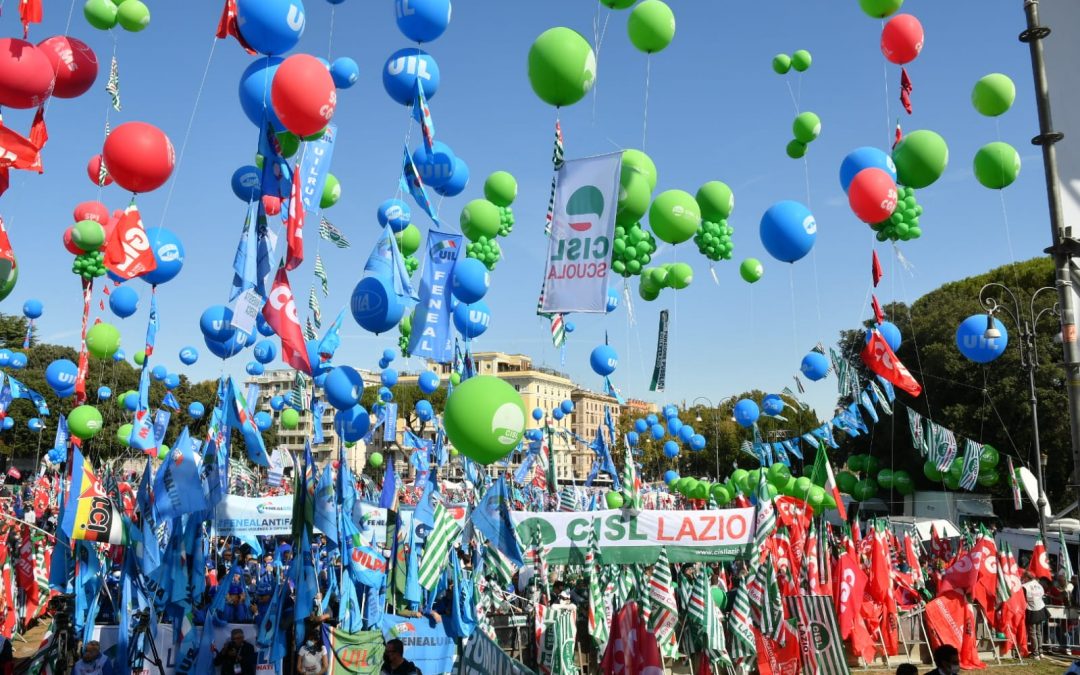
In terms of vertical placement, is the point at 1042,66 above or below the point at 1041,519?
above

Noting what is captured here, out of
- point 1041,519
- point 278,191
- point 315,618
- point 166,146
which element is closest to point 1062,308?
point 315,618

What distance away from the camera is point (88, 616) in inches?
408

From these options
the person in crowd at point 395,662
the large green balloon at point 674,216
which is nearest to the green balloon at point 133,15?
the large green balloon at point 674,216

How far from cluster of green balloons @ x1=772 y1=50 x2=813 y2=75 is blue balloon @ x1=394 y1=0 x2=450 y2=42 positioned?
22.8 ft

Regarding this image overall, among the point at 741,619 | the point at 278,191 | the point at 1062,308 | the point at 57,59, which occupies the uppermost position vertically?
the point at 57,59

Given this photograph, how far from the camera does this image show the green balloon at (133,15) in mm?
11859

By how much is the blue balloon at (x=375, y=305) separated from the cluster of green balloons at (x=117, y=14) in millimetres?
4861

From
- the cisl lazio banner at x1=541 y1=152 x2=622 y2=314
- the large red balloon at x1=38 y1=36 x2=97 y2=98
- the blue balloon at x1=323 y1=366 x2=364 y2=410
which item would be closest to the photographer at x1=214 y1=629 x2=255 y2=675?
the blue balloon at x1=323 y1=366 x2=364 y2=410

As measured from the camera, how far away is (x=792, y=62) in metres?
15.8

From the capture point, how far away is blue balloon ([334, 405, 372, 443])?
44.8 feet

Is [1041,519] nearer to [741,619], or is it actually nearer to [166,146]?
[741,619]

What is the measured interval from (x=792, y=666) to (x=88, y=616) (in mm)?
8820

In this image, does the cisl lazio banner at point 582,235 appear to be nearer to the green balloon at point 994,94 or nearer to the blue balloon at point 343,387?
the blue balloon at point 343,387

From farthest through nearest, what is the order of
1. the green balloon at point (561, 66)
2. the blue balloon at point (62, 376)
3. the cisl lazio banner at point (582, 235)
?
1. the blue balloon at point (62, 376)
2. the green balloon at point (561, 66)
3. the cisl lazio banner at point (582, 235)
